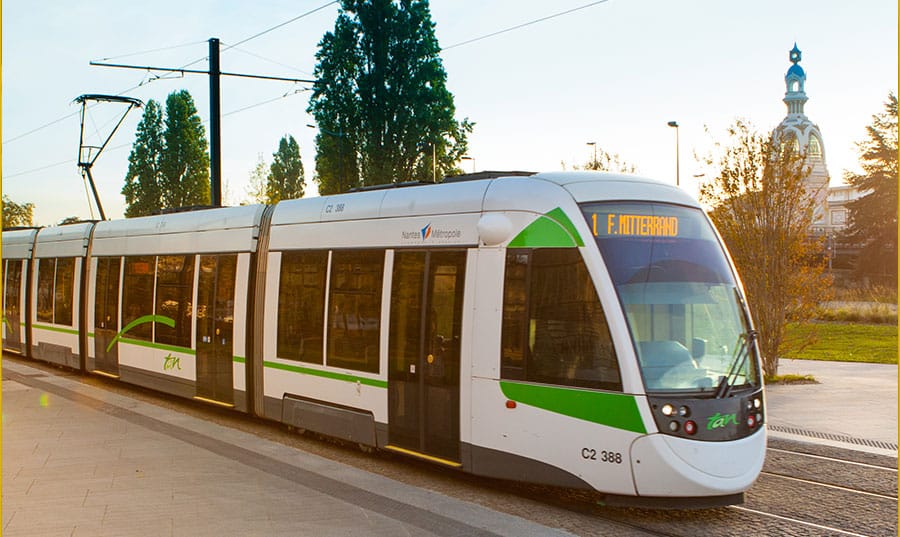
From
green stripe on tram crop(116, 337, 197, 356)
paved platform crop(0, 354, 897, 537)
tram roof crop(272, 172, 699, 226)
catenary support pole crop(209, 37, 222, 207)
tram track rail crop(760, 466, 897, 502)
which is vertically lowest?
tram track rail crop(760, 466, 897, 502)

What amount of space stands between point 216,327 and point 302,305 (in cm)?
242

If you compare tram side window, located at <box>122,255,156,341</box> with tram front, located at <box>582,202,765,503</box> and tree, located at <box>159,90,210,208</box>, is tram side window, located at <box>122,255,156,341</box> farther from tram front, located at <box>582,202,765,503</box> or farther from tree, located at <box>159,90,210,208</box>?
tree, located at <box>159,90,210,208</box>

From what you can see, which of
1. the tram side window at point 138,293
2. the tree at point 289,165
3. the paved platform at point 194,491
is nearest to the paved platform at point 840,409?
the paved platform at point 194,491

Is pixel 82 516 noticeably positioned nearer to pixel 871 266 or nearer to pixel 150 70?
pixel 150 70

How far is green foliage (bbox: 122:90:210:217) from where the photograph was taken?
2667 inches

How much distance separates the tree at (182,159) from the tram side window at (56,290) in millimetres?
48445

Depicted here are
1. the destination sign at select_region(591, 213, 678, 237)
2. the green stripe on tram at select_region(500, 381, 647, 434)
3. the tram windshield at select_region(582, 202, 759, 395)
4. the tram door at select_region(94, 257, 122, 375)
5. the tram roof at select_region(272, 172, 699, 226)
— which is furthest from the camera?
the tram door at select_region(94, 257, 122, 375)

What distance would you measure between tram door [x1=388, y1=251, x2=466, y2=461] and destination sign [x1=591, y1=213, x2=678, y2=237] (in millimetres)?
1487

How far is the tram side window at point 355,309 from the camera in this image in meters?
9.98

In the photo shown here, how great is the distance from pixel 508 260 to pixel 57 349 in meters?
13.9

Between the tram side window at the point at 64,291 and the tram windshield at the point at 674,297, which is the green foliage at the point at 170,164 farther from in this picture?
the tram windshield at the point at 674,297

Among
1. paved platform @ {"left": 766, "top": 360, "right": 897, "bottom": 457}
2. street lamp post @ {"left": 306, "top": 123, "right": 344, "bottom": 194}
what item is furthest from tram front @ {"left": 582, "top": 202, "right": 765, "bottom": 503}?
street lamp post @ {"left": 306, "top": 123, "right": 344, "bottom": 194}

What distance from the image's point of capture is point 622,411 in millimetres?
7508

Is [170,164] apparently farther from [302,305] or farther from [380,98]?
[302,305]
